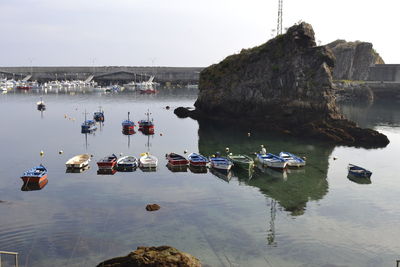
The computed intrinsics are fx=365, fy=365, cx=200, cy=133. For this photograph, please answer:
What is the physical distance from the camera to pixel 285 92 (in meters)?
96.4

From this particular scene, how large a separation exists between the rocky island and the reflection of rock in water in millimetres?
7657

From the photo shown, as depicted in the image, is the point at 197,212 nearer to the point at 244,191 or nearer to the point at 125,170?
the point at 244,191

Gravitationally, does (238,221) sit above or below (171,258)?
below

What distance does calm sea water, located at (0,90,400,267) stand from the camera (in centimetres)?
3053

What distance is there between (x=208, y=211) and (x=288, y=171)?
70.5ft

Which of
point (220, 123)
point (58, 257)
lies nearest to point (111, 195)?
point (58, 257)

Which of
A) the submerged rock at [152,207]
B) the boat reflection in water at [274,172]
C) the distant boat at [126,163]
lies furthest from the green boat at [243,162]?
the submerged rock at [152,207]

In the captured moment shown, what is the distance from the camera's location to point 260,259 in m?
29.5

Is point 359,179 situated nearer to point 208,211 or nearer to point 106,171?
point 208,211

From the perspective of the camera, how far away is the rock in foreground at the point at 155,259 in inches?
885

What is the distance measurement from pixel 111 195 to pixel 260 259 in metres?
21.4

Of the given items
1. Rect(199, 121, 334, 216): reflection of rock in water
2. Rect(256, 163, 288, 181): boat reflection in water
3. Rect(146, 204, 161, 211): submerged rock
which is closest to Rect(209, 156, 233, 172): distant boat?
Rect(199, 121, 334, 216): reflection of rock in water

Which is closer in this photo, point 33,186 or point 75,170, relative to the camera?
point 33,186

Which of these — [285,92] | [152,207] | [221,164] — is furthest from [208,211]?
[285,92]
